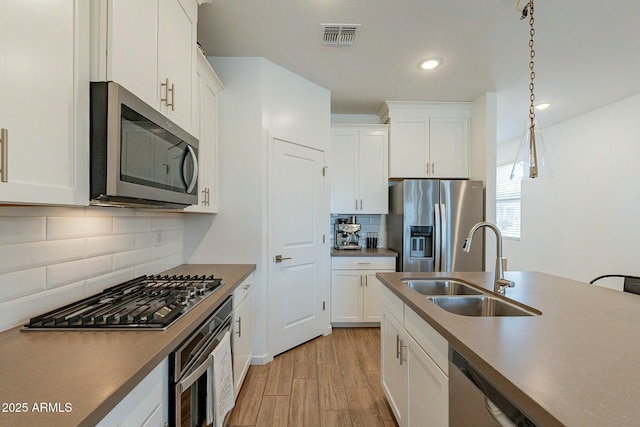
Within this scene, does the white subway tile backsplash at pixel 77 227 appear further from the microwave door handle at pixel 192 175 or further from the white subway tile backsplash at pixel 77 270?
the microwave door handle at pixel 192 175

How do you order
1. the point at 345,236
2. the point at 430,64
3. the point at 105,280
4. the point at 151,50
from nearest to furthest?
the point at 151,50, the point at 105,280, the point at 430,64, the point at 345,236

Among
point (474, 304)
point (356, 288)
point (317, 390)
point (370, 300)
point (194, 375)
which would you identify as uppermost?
point (474, 304)

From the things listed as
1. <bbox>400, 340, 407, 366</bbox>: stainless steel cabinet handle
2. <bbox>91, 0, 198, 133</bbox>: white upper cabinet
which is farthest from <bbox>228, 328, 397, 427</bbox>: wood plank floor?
<bbox>91, 0, 198, 133</bbox>: white upper cabinet

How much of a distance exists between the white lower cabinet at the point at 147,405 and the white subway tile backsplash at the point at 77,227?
0.74 metres

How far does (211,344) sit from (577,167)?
4839mm

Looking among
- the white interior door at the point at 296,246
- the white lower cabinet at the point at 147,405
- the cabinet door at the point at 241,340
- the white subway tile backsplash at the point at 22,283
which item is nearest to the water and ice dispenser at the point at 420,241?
the white interior door at the point at 296,246

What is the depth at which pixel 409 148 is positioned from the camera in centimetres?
351

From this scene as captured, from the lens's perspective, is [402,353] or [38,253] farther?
[402,353]

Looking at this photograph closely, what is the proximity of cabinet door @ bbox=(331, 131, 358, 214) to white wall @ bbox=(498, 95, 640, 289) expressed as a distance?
9.77 feet

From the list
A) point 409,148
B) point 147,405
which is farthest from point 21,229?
point 409,148

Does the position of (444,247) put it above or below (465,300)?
above

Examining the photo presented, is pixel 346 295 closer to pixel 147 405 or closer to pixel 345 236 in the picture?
pixel 345 236

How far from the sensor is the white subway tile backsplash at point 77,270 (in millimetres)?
1192

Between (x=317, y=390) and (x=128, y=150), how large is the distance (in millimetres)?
2003
